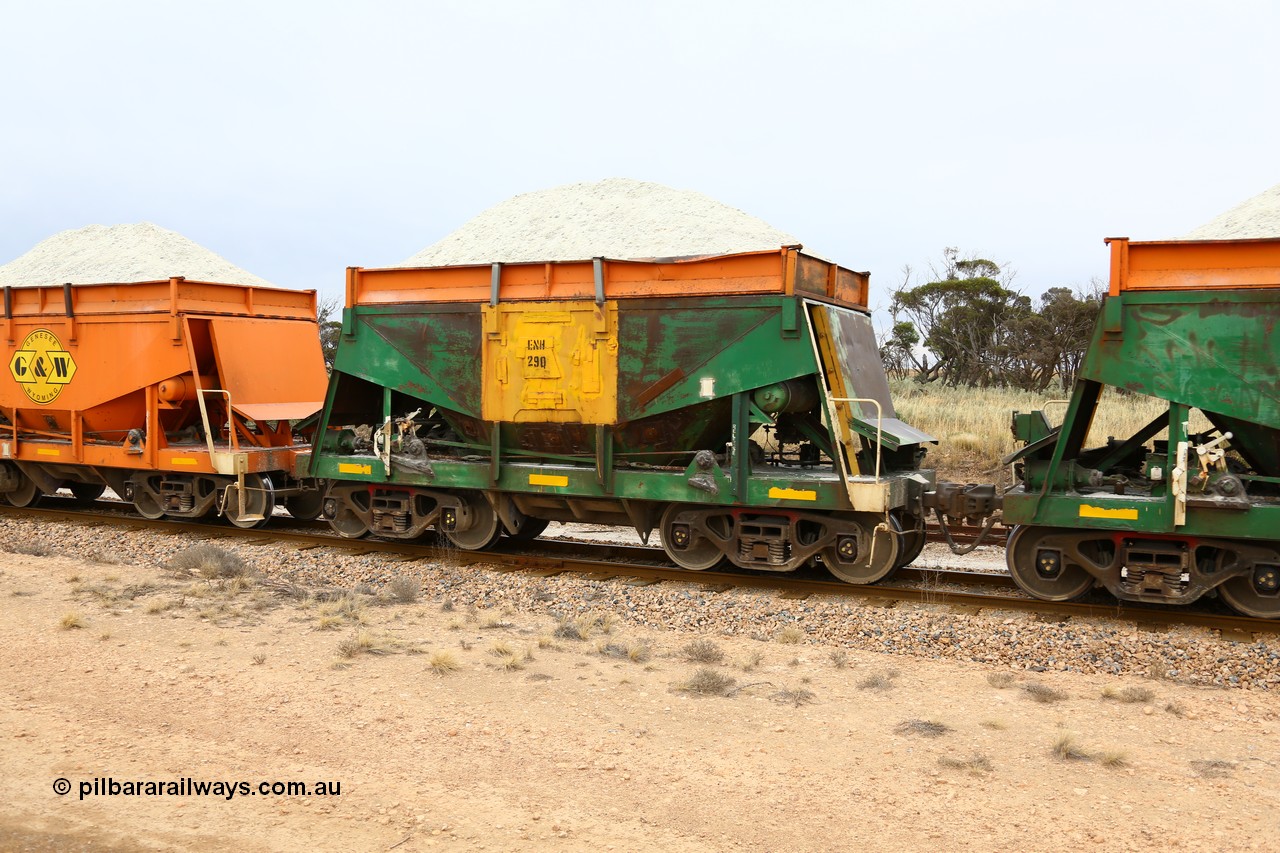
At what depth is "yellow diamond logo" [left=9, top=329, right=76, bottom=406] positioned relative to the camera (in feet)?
45.6

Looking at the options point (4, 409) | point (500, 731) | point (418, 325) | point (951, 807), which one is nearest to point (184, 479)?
point (4, 409)

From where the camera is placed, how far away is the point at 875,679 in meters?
6.61

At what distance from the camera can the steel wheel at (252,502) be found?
1265 cm

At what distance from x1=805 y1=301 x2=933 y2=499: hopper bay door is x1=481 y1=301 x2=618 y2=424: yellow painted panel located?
2041mm

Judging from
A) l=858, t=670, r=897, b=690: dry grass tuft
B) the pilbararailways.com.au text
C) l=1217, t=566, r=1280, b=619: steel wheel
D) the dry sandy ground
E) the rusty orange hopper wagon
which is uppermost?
the rusty orange hopper wagon

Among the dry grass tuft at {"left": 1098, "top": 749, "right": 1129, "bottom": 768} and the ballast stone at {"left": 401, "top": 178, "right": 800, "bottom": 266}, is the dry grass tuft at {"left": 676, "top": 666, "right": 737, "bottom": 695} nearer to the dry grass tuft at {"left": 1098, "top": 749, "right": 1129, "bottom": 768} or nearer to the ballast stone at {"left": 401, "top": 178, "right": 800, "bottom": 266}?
the dry grass tuft at {"left": 1098, "top": 749, "right": 1129, "bottom": 768}

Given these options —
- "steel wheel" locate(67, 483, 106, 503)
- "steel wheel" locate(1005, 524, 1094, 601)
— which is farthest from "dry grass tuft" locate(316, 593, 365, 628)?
"steel wheel" locate(67, 483, 106, 503)

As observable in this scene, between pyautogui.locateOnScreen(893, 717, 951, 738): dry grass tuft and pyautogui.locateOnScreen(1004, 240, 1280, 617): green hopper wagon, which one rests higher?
pyautogui.locateOnScreen(1004, 240, 1280, 617): green hopper wagon

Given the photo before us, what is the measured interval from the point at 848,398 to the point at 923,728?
4249mm

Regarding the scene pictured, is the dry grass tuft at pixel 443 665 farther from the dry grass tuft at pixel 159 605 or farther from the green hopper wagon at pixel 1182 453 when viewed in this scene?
the green hopper wagon at pixel 1182 453

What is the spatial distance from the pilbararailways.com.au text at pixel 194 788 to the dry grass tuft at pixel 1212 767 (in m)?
4.19

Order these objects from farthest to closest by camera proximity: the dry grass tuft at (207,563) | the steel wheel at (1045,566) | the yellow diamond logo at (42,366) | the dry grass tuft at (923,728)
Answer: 1. the yellow diamond logo at (42,366)
2. the dry grass tuft at (207,563)
3. the steel wheel at (1045,566)
4. the dry grass tuft at (923,728)

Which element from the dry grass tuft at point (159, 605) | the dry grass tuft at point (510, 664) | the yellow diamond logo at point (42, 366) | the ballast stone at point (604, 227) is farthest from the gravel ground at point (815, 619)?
the ballast stone at point (604, 227)

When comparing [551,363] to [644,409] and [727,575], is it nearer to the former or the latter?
[644,409]
